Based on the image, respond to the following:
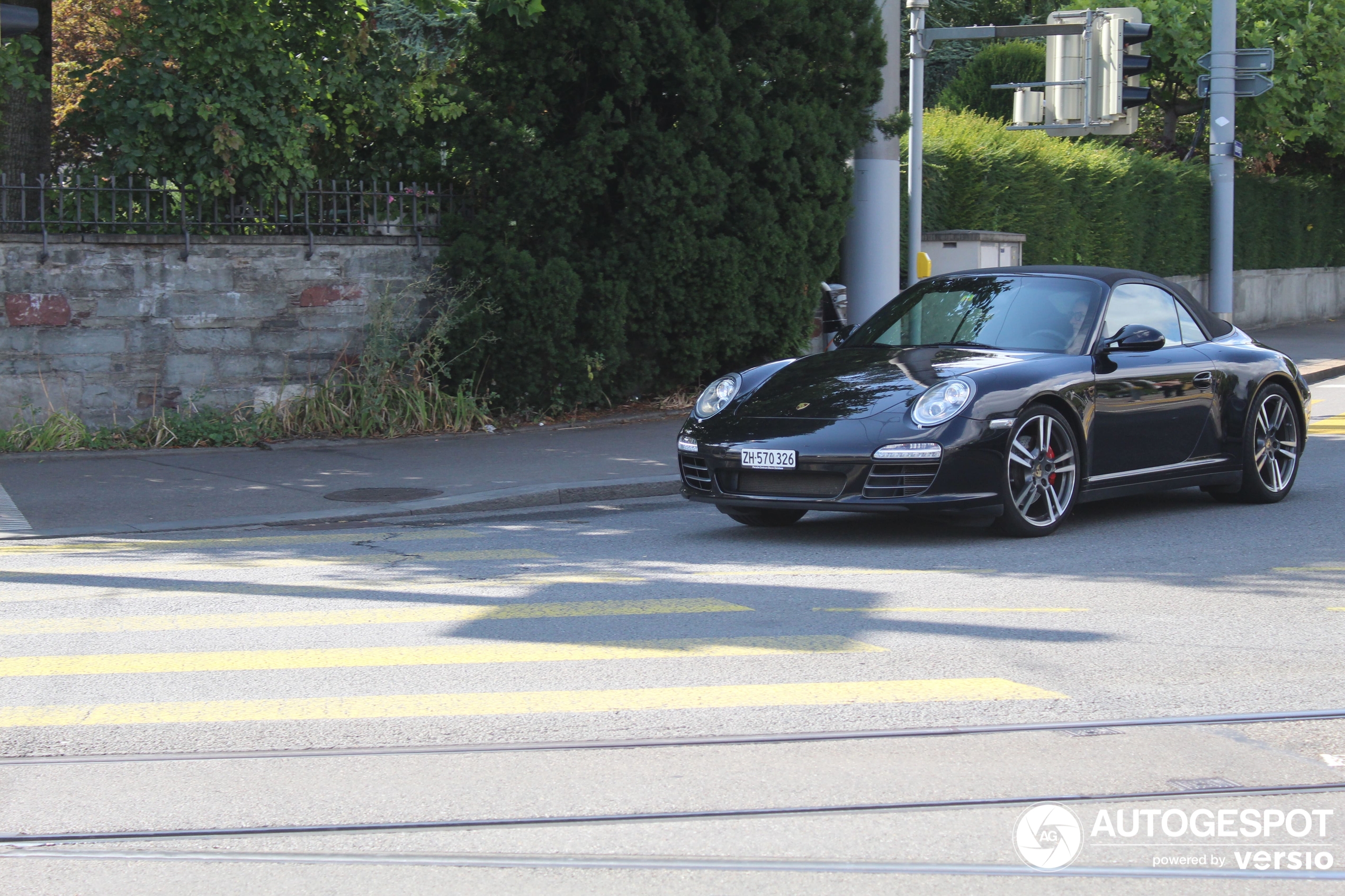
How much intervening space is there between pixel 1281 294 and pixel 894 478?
23.5 metres

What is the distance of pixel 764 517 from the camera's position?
8.81 metres

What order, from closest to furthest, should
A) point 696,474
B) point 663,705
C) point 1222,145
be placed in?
point 663,705 < point 696,474 < point 1222,145

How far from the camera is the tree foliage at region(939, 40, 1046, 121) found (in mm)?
33156

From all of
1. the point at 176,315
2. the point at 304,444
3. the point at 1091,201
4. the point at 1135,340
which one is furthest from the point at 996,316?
the point at 1091,201

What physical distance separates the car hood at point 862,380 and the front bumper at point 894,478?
0.85 feet

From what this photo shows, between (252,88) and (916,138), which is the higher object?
(252,88)

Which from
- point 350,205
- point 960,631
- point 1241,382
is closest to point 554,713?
point 960,631

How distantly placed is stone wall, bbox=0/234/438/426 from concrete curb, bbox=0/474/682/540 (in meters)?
3.74

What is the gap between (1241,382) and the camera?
9.46 m

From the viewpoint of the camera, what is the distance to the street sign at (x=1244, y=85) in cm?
1791

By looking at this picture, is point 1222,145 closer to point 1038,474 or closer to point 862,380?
point 1038,474

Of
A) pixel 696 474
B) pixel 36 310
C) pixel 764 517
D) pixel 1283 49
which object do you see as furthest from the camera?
pixel 1283 49

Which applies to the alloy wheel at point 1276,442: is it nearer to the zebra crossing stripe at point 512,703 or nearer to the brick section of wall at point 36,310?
the zebra crossing stripe at point 512,703

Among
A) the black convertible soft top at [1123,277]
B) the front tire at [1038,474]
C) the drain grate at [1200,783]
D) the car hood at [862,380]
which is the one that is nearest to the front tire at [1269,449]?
the black convertible soft top at [1123,277]
